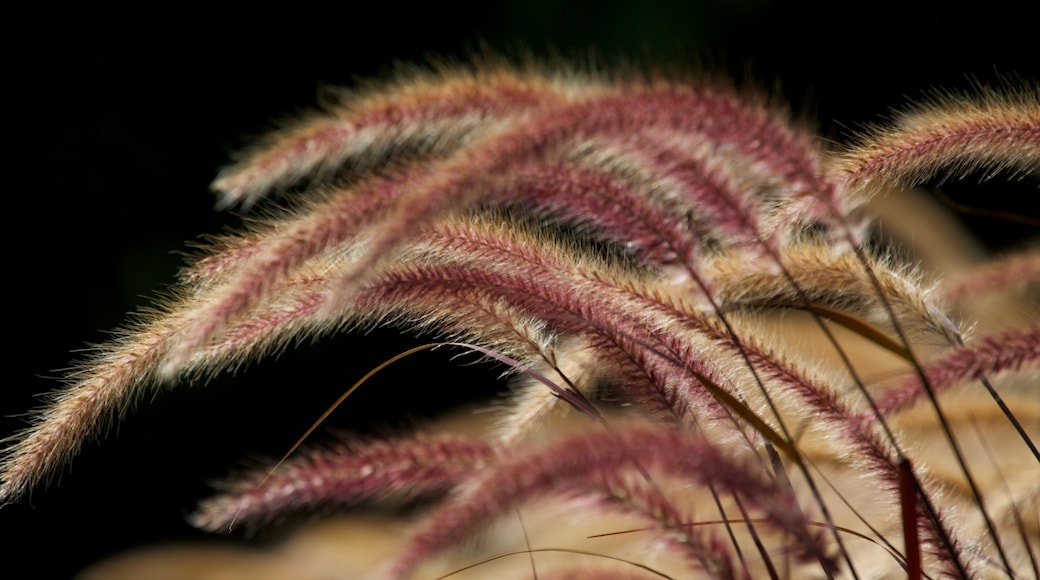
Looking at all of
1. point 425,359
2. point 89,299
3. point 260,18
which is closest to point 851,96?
point 425,359

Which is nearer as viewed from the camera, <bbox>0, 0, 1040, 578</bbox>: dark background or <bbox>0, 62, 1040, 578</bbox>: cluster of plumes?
<bbox>0, 62, 1040, 578</bbox>: cluster of plumes

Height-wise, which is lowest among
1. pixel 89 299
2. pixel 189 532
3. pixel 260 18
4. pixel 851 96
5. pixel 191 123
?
pixel 189 532

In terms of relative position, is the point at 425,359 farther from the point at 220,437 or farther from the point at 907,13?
the point at 907,13

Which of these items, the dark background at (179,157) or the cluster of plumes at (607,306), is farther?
the dark background at (179,157)

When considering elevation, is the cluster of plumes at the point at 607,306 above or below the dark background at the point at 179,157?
above

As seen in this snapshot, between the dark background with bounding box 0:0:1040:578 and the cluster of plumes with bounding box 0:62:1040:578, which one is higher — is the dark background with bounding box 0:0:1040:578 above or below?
below
